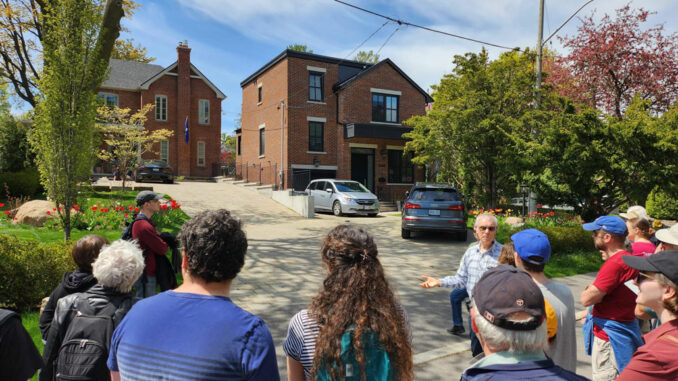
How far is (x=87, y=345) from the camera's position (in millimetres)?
2559

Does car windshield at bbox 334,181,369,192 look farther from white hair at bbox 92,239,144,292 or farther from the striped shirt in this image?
the striped shirt

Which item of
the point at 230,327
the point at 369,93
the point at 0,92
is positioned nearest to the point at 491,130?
the point at 369,93

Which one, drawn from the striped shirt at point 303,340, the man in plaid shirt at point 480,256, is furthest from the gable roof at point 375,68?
the striped shirt at point 303,340

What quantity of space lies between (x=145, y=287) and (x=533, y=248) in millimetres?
4077

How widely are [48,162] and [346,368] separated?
8054 millimetres

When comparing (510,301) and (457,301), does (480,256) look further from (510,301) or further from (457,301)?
(510,301)

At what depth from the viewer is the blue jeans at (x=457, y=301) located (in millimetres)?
5105

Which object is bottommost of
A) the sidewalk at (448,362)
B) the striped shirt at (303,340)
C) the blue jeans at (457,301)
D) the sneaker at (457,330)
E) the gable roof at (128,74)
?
the sidewalk at (448,362)

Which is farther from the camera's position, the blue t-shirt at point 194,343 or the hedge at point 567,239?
the hedge at point 567,239

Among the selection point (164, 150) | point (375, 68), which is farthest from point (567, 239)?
point (164, 150)

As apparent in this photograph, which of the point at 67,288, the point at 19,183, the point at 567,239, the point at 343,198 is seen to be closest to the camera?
the point at 67,288

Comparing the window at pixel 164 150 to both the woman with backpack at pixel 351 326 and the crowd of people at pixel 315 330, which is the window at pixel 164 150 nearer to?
the crowd of people at pixel 315 330

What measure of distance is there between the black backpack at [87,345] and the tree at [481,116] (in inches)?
567

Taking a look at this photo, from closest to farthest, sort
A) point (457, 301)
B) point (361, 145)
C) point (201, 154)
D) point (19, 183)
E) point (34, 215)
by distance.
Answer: point (457, 301) < point (34, 215) < point (19, 183) < point (361, 145) < point (201, 154)
